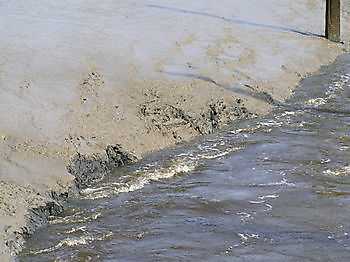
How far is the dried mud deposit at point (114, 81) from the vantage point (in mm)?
5977

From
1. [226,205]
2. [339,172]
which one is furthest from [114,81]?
[339,172]

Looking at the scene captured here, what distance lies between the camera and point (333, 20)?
1159cm

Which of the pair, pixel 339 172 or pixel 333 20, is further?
pixel 333 20

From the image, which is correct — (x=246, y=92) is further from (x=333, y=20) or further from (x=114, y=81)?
(x=333, y=20)

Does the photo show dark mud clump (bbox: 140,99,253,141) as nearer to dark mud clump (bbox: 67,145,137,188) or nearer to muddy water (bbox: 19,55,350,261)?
muddy water (bbox: 19,55,350,261)

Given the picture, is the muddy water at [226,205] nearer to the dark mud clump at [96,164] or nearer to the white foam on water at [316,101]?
the dark mud clump at [96,164]

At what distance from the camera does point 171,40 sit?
1023 cm

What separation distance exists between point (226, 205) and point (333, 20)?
7163mm

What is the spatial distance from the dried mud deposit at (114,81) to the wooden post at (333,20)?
0.62ft

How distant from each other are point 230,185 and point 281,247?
1.35 metres

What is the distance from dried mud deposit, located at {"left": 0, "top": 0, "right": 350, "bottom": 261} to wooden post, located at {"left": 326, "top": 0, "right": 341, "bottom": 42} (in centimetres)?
19

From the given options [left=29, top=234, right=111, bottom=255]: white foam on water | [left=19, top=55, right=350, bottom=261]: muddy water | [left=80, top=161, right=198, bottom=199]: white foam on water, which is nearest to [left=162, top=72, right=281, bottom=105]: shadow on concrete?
[left=19, top=55, right=350, bottom=261]: muddy water

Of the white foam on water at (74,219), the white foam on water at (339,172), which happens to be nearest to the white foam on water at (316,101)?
the white foam on water at (339,172)

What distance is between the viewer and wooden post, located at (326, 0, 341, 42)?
11227 millimetres
